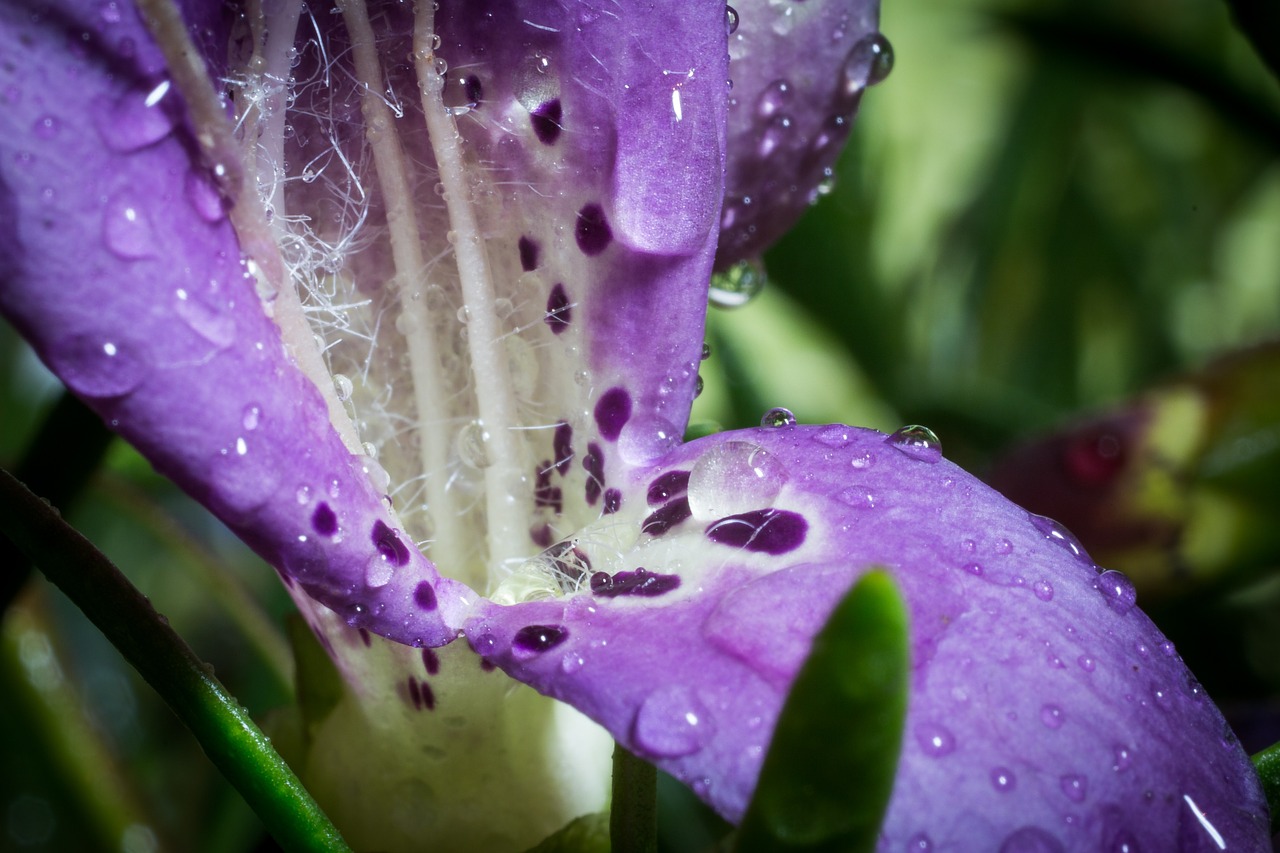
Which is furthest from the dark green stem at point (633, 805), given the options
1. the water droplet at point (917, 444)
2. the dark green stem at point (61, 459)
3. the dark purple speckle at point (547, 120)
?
the dark green stem at point (61, 459)

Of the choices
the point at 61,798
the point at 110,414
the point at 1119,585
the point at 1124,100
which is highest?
the point at 110,414

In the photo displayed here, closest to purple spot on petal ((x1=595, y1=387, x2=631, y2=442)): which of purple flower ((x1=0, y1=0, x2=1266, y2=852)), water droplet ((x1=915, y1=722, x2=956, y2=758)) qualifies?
purple flower ((x1=0, y1=0, x2=1266, y2=852))

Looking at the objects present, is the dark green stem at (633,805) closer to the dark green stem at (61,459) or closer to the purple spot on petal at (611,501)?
the purple spot on petal at (611,501)

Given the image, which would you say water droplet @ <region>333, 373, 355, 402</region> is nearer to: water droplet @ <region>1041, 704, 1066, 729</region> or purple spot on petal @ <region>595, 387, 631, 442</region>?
purple spot on petal @ <region>595, 387, 631, 442</region>

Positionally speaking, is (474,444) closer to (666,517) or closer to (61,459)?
(666,517)

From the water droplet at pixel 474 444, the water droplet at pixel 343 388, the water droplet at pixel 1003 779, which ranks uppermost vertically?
the water droplet at pixel 343 388

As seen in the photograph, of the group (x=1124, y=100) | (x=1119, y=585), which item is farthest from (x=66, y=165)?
(x=1124, y=100)

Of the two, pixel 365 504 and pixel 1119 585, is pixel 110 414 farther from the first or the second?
pixel 1119 585
